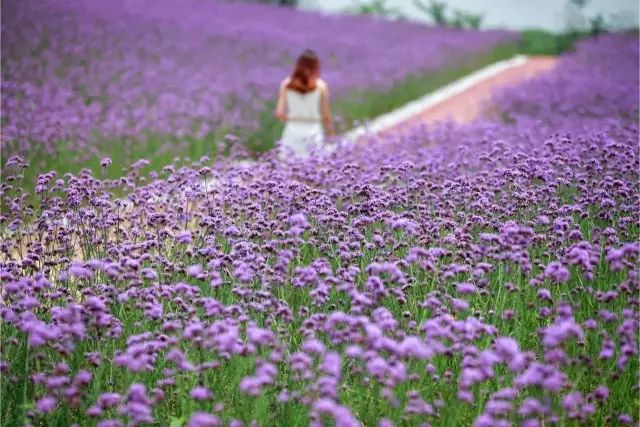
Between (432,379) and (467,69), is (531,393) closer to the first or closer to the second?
(432,379)

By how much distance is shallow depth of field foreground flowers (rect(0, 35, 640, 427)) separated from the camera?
2926 millimetres

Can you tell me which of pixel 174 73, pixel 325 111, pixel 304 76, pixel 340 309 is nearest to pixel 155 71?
pixel 174 73

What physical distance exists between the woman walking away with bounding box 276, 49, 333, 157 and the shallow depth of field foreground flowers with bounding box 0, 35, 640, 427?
3261mm

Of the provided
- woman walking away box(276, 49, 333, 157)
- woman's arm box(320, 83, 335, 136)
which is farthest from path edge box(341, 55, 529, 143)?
woman walking away box(276, 49, 333, 157)

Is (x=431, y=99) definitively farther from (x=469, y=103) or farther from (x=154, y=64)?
(x=154, y=64)

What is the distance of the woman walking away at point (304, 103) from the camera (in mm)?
9328

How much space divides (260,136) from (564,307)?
27.0ft

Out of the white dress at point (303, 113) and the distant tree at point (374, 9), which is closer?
the white dress at point (303, 113)

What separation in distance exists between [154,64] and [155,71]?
74 centimetres

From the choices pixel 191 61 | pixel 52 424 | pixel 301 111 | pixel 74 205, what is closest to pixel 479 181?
pixel 74 205

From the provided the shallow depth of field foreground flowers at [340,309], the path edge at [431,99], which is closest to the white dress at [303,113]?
the path edge at [431,99]

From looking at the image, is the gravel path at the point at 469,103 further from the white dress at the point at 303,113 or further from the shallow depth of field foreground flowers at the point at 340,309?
the shallow depth of field foreground flowers at the point at 340,309

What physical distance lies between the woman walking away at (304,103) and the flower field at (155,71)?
97 cm

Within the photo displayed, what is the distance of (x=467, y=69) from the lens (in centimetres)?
2130
